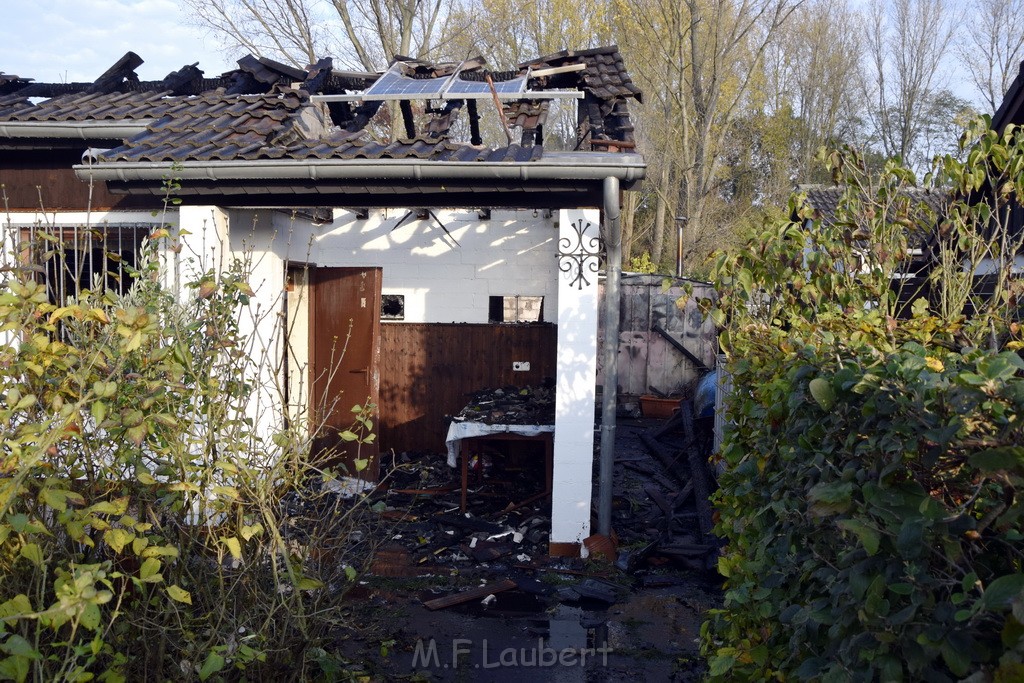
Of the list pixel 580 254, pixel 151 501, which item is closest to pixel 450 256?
pixel 580 254

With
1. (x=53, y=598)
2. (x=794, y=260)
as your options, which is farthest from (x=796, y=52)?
(x=53, y=598)

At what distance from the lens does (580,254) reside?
22.0 ft

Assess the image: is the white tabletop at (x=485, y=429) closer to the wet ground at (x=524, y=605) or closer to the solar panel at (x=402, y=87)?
the wet ground at (x=524, y=605)

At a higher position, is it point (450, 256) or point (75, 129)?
point (75, 129)

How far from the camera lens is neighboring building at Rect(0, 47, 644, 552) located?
20.6ft

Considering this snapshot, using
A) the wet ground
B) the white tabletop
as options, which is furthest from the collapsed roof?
the wet ground

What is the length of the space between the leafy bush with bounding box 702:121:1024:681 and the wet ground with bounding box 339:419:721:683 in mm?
1897

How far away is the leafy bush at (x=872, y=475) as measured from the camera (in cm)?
163

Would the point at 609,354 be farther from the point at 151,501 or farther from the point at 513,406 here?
the point at 151,501

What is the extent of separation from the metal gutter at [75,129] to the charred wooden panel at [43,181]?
0.96 ft

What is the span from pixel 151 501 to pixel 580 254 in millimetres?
4012

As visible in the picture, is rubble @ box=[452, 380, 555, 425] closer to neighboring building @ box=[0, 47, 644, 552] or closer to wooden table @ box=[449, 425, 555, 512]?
wooden table @ box=[449, 425, 555, 512]

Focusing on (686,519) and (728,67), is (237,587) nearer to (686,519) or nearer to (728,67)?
(686,519)

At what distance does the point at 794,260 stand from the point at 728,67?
75.9 feet
